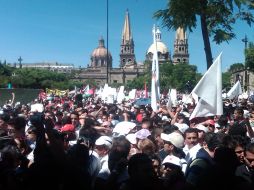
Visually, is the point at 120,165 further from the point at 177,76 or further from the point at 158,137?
the point at 177,76

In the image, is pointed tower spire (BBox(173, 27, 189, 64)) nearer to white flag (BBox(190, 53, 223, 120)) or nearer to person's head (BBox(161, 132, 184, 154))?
white flag (BBox(190, 53, 223, 120))

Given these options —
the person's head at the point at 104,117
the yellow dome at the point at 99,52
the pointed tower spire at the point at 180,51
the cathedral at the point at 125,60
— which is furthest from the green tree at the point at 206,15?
the yellow dome at the point at 99,52

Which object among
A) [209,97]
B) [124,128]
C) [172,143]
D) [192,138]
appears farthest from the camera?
[209,97]

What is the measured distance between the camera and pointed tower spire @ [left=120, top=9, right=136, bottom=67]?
170500mm

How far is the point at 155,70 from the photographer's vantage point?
1398cm

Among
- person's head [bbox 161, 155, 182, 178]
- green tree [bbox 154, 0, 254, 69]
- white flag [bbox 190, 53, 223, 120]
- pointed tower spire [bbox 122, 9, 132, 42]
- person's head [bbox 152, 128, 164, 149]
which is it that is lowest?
person's head [bbox 161, 155, 182, 178]

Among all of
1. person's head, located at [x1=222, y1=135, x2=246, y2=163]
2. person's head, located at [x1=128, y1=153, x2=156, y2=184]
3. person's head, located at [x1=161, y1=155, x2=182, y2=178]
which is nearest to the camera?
person's head, located at [x1=128, y1=153, x2=156, y2=184]

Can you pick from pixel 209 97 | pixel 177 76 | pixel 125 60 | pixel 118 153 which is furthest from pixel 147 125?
pixel 125 60

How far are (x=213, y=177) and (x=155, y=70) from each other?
1035cm

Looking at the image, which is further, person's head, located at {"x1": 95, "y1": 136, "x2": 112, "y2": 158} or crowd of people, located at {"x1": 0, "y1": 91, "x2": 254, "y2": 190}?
person's head, located at {"x1": 95, "y1": 136, "x2": 112, "y2": 158}

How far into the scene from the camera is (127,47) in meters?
172

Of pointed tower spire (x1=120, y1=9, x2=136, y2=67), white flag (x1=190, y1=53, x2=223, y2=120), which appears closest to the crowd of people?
white flag (x1=190, y1=53, x2=223, y2=120)

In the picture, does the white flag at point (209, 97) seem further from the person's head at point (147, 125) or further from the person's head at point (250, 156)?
the person's head at point (250, 156)

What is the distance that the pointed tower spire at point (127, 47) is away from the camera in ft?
559
